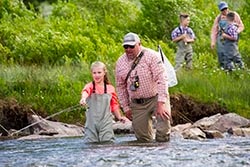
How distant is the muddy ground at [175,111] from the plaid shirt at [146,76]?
482 centimetres

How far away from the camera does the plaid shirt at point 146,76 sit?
38.1ft

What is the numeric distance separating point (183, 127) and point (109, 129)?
3.50m

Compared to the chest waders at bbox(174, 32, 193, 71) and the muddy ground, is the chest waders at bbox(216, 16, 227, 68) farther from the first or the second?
the muddy ground

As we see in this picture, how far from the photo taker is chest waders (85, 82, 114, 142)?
40.4 feet

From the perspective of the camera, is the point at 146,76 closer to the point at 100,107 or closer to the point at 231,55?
the point at 100,107

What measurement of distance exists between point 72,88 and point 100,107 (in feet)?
17.8

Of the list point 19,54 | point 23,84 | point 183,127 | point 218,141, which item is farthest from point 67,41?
point 218,141

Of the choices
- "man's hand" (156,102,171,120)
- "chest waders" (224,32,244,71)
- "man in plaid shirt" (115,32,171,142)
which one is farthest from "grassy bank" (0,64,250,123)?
"man's hand" (156,102,171,120)

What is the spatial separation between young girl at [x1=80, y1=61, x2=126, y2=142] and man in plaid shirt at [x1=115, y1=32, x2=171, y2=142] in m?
0.24

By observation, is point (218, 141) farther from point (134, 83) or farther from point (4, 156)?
point (4, 156)

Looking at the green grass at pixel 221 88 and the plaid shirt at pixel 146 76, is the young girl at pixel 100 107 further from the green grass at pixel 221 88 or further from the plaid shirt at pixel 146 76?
the green grass at pixel 221 88

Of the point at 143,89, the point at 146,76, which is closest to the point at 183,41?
the point at 143,89

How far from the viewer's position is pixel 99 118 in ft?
40.7

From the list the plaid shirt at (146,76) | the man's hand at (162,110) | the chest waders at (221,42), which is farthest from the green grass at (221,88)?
the man's hand at (162,110)
